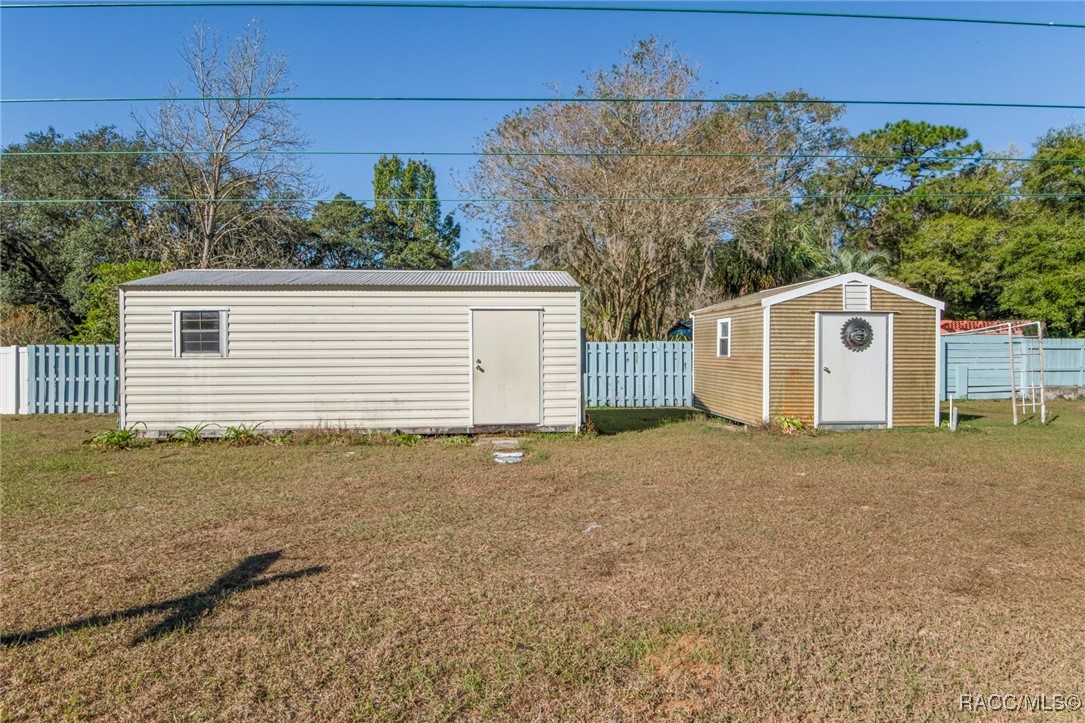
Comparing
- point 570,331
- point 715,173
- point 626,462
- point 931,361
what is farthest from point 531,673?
point 715,173

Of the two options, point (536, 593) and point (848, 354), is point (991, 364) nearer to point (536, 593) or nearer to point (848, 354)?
point (848, 354)

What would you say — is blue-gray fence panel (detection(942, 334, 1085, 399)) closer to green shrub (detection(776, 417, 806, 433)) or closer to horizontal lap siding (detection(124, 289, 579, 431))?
green shrub (detection(776, 417, 806, 433))

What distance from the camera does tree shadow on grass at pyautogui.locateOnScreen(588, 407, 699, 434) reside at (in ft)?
36.3

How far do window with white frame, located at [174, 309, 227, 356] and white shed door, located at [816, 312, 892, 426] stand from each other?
918cm

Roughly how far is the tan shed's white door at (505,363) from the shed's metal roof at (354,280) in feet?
1.52

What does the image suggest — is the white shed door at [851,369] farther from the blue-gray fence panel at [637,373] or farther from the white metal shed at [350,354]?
the blue-gray fence panel at [637,373]

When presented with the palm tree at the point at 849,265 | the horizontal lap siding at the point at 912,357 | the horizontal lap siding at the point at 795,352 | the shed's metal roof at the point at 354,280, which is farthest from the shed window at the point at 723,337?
the palm tree at the point at 849,265

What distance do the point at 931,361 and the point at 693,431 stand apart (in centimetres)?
417

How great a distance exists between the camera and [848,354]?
35.0ft

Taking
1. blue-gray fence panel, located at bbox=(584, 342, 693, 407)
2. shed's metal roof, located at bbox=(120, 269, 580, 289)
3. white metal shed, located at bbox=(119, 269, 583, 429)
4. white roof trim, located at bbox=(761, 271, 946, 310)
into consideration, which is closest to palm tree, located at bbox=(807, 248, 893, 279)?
blue-gray fence panel, located at bbox=(584, 342, 693, 407)

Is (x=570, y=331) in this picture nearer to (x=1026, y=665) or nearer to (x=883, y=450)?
(x=883, y=450)

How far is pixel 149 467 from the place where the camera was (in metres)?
7.50

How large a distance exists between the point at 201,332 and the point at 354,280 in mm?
2263

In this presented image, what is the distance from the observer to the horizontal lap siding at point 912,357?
35.3 ft
